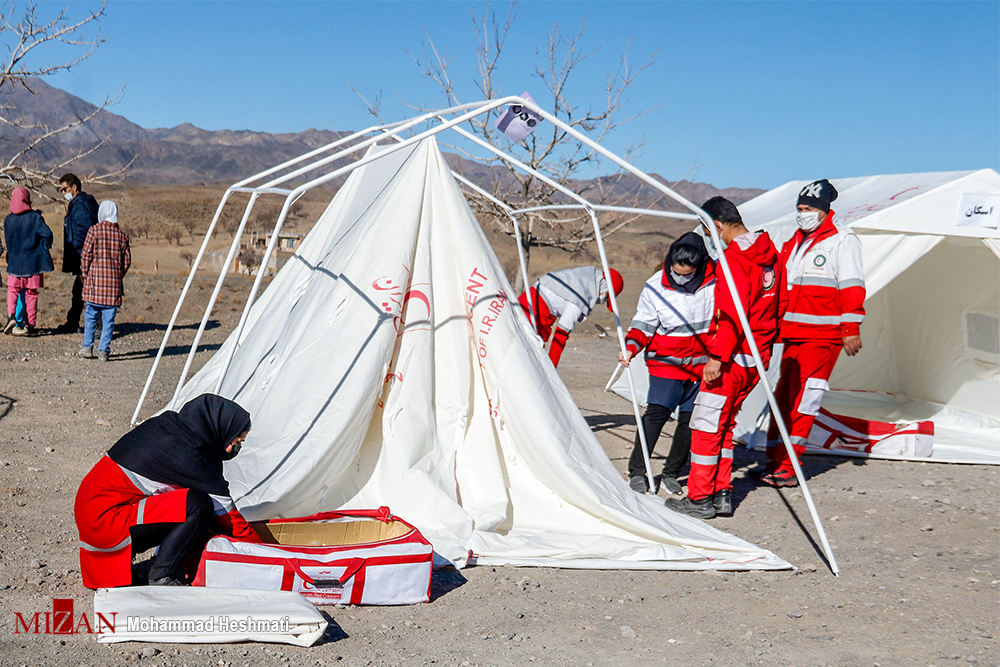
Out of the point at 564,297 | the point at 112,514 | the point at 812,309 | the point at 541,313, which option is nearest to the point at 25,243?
the point at 541,313

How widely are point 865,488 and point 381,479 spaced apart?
3.36 m

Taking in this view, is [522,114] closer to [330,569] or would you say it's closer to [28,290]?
[330,569]

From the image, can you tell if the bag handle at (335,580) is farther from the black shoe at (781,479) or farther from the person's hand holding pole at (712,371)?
the black shoe at (781,479)

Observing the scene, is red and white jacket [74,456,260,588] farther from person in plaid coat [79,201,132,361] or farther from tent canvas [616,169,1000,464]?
person in plaid coat [79,201,132,361]

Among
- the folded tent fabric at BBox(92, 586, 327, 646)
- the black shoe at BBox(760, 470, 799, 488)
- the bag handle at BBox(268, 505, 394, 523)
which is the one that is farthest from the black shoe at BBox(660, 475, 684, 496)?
the folded tent fabric at BBox(92, 586, 327, 646)

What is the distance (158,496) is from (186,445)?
0.22 meters

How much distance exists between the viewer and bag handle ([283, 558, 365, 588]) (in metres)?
3.21

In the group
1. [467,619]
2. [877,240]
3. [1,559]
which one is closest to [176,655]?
[467,619]

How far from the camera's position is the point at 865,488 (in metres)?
5.58

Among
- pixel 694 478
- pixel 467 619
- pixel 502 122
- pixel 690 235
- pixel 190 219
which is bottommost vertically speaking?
pixel 467 619

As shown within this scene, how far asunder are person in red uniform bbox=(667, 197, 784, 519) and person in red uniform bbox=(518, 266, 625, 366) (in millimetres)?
1011

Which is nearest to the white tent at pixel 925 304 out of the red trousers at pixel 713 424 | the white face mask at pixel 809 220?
the white face mask at pixel 809 220

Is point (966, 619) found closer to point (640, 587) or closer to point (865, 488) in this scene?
point (640, 587)

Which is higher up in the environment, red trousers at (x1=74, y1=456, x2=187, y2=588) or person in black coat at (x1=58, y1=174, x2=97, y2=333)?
person in black coat at (x1=58, y1=174, x2=97, y2=333)
